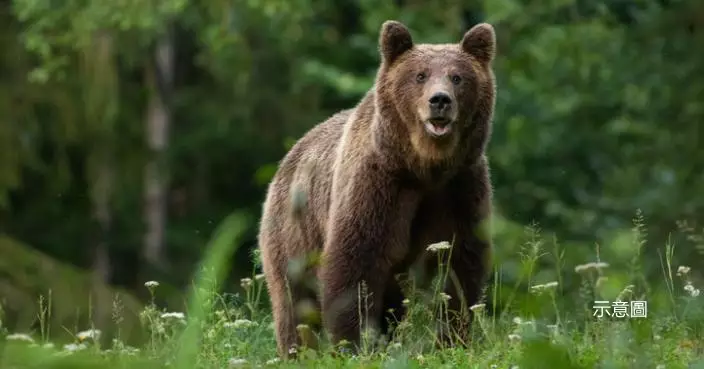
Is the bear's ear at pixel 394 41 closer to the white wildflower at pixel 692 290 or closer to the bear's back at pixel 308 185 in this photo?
the bear's back at pixel 308 185

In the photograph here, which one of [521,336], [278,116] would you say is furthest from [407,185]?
[278,116]

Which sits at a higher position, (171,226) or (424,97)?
(424,97)

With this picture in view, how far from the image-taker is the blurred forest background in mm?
15305

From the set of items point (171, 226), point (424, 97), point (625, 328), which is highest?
point (424, 97)

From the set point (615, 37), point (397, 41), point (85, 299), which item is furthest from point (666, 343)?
point (615, 37)

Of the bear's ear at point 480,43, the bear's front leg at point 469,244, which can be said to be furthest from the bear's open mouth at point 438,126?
the bear's ear at point 480,43

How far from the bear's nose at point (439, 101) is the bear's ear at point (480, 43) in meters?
0.55

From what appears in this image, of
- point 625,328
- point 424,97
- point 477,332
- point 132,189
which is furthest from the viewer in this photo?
point 132,189

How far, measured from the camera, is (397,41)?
7266 millimetres

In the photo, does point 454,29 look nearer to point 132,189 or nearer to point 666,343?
point 132,189

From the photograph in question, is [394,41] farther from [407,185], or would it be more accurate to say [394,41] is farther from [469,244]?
[469,244]

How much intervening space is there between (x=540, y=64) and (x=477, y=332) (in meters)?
11.1

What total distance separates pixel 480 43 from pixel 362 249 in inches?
46.8

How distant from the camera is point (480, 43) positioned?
23.8 ft
